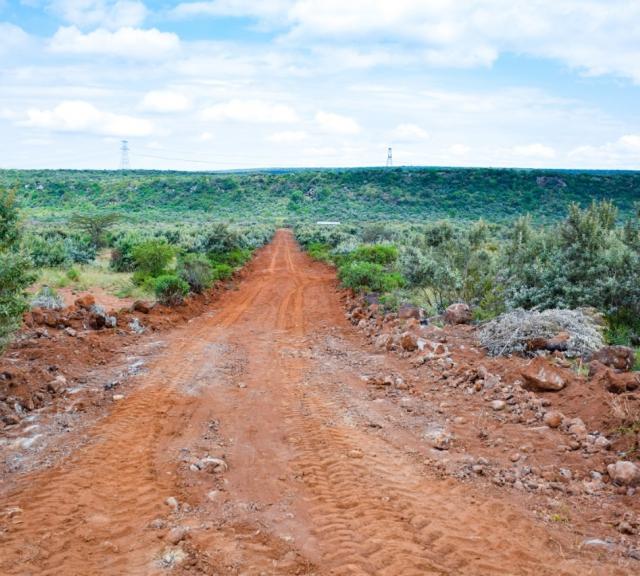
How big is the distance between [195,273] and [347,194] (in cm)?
6081

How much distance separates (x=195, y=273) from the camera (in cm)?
1639

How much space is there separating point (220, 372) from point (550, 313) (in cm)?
546

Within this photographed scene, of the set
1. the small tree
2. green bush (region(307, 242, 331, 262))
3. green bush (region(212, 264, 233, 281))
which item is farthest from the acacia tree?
the small tree

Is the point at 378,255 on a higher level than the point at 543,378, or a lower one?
higher

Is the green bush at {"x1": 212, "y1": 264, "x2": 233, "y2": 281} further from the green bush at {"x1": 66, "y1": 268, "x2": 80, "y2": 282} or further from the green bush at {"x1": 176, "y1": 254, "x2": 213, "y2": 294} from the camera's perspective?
the green bush at {"x1": 66, "y1": 268, "x2": 80, "y2": 282}

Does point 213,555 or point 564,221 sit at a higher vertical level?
point 564,221

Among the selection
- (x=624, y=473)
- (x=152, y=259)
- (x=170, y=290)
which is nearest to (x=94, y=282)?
(x=152, y=259)

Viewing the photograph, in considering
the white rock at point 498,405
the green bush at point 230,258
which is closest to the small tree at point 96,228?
the green bush at point 230,258

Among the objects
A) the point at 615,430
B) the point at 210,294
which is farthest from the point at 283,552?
the point at 210,294

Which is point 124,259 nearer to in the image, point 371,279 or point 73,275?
point 73,275

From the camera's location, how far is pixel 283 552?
406cm

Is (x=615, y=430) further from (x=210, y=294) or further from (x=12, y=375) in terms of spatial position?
(x=210, y=294)

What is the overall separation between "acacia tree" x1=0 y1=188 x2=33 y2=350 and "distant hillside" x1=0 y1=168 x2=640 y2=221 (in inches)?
2130

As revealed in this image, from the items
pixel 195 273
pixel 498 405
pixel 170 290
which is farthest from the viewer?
pixel 195 273
